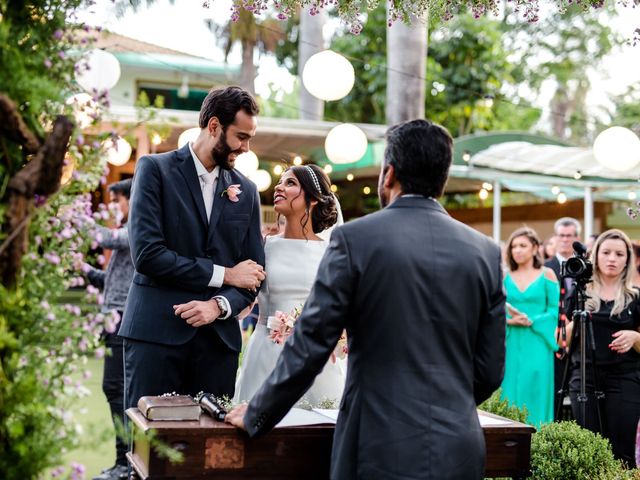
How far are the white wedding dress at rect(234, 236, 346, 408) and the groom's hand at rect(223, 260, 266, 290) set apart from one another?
650mm

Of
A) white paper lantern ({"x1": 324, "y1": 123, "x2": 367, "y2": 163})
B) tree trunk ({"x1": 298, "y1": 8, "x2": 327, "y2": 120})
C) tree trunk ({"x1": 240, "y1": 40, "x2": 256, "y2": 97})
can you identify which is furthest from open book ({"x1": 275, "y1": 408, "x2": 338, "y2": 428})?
tree trunk ({"x1": 240, "y1": 40, "x2": 256, "y2": 97})

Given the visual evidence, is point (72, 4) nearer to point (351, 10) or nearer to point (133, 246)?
point (133, 246)

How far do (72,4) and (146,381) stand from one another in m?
1.63

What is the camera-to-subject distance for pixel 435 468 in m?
2.56

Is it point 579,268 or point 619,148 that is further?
point 619,148

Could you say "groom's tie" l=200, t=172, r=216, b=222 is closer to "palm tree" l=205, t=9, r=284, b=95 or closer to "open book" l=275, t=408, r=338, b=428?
"open book" l=275, t=408, r=338, b=428

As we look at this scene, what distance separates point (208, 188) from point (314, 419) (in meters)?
1.13

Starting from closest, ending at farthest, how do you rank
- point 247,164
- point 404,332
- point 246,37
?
1. point 404,332
2. point 247,164
3. point 246,37

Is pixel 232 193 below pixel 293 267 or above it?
above

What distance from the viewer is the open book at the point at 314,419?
2980 millimetres

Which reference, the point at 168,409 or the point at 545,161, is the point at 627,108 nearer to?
the point at 545,161

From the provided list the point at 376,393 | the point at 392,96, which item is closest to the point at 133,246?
A: the point at 376,393

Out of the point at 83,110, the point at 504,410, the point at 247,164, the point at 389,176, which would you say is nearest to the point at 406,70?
the point at 247,164

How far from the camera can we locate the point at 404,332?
8.43ft
